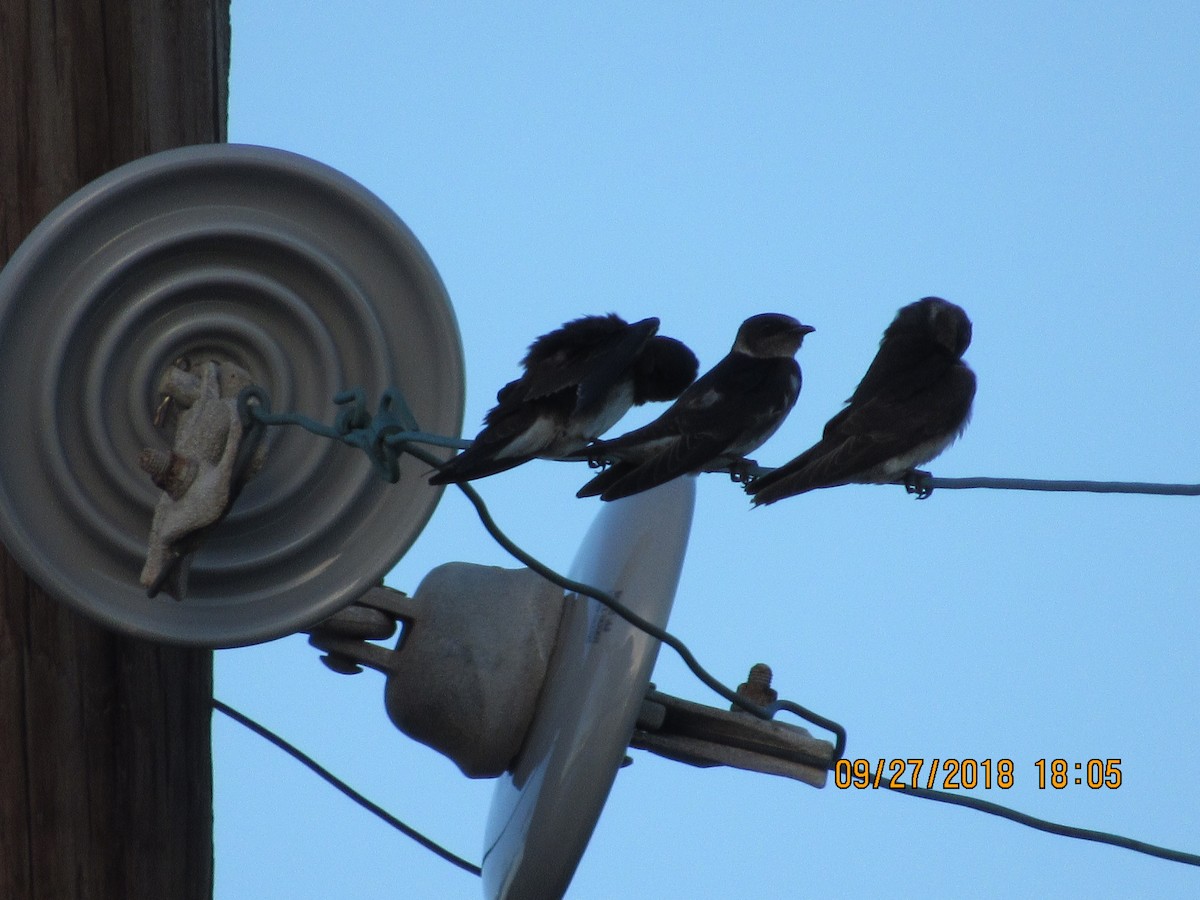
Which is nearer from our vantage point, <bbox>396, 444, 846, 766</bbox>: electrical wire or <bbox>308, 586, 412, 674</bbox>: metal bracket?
<bbox>396, 444, 846, 766</bbox>: electrical wire

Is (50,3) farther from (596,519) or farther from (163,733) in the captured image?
(596,519)

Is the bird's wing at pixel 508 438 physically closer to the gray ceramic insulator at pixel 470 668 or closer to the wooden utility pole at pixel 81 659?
the gray ceramic insulator at pixel 470 668

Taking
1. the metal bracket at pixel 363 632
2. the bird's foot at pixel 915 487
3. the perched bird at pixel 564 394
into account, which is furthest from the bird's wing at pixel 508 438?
the bird's foot at pixel 915 487

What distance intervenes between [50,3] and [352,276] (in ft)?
2.42

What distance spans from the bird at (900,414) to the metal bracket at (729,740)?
498mm

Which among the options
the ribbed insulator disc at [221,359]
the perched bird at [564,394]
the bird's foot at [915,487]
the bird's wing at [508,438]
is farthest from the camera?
the bird's foot at [915,487]

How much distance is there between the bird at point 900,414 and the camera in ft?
11.6

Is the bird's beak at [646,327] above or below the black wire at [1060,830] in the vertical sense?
above

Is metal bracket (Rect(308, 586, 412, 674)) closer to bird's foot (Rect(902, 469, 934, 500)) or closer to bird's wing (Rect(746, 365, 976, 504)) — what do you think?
bird's wing (Rect(746, 365, 976, 504))

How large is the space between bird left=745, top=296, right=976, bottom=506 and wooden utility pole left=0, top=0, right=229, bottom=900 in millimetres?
1354

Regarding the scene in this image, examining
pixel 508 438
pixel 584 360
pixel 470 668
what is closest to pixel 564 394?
pixel 584 360

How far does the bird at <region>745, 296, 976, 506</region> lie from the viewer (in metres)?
3.52

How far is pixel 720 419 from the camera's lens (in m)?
3.59

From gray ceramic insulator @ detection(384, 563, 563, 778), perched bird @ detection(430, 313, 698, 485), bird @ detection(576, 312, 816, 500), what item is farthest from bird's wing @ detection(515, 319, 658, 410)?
gray ceramic insulator @ detection(384, 563, 563, 778)
